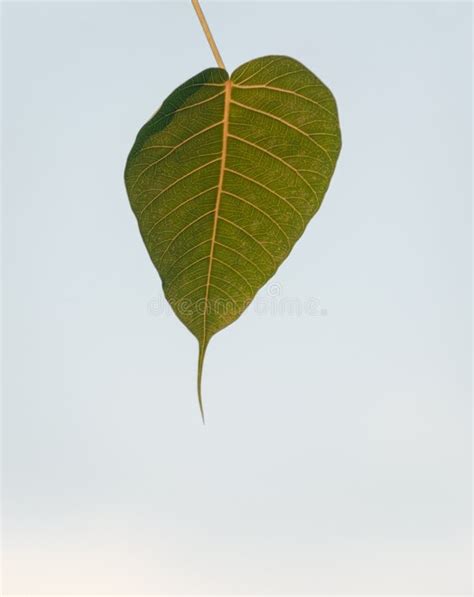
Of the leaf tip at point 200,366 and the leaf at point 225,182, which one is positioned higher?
the leaf at point 225,182

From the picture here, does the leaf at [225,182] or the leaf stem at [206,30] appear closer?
the leaf stem at [206,30]

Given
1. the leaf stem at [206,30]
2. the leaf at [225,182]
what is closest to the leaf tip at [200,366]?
the leaf at [225,182]

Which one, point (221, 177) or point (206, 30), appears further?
point (221, 177)

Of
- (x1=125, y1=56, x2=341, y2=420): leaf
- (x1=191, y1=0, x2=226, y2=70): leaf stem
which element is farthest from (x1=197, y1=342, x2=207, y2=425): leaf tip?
(x1=191, y1=0, x2=226, y2=70): leaf stem

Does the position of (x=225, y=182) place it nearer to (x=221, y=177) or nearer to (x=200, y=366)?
(x=221, y=177)

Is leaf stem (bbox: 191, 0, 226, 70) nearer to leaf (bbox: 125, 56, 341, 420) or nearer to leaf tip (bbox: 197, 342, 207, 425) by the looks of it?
leaf (bbox: 125, 56, 341, 420)

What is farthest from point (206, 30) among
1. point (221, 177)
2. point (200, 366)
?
point (200, 366)

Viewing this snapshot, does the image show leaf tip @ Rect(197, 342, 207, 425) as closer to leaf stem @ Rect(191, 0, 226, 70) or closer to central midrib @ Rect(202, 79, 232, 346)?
central midrib @ Rect(202, 79, 232, 346)

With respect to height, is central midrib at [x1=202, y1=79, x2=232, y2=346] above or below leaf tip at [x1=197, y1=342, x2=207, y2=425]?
above

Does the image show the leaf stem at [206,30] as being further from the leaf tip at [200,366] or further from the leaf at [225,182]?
the leaf tip at [200,366]

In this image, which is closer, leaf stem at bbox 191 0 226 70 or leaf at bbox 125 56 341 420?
leaf stem at bbox 191 0 226 70
